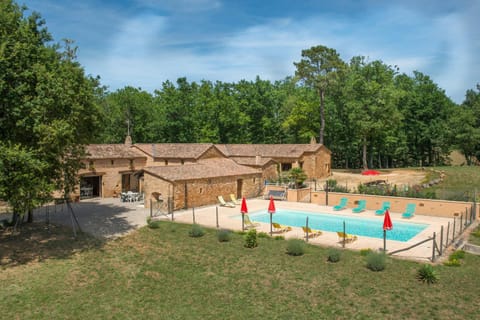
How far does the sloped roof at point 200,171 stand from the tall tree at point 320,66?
1892 centimetres

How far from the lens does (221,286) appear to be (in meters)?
14.1

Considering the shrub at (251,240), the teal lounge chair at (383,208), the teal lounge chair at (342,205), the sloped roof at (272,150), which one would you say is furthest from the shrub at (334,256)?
the sloped roof at (272,150)

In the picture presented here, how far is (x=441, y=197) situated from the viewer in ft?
82.8

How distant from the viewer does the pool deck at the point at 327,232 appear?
17609 millimetres

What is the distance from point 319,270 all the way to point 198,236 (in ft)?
24.3

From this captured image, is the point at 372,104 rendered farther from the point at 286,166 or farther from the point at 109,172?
the point at 109,172

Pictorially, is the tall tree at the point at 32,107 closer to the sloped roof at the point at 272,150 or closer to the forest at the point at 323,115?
the forest at the point at 323,115

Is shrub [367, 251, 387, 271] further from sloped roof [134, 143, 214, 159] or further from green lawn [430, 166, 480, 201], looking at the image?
sloped roof [134, 143, 214, 159]

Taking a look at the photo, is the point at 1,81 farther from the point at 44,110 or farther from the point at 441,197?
the point at 441,197

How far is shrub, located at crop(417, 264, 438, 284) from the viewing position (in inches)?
529

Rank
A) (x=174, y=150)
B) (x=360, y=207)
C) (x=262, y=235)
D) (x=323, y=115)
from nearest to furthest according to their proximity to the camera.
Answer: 1. (x=262, y=235)
2. (x=360, y=207)
3. (x=174, y=150)
4. (x=323, y=115)

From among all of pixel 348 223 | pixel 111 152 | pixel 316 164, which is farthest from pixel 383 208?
pixel 111 152

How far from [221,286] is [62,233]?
1133 cm

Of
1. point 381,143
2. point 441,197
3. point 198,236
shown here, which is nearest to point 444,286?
point 198,236
